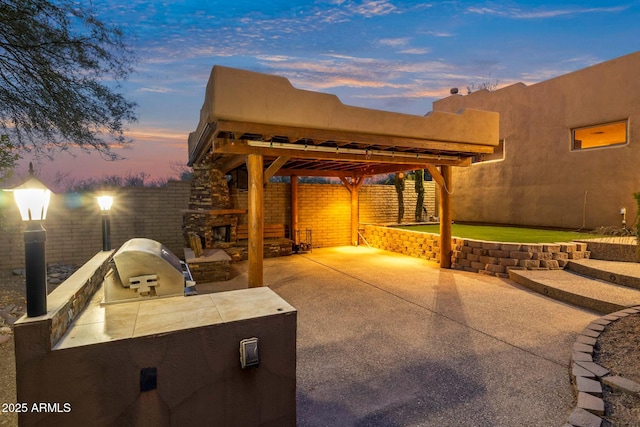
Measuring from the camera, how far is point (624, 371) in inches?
123

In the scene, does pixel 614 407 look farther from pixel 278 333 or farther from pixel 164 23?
pixel 164 23

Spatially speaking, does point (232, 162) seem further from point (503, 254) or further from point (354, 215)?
point (503, 254)

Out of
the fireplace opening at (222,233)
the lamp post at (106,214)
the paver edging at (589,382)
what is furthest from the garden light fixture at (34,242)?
the fireplace opening at (222,233)

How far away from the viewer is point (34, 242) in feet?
6.36

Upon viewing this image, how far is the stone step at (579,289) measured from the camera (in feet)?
16.9

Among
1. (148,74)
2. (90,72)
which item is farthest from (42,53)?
(148,74)

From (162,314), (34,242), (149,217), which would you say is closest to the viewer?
(34,242)

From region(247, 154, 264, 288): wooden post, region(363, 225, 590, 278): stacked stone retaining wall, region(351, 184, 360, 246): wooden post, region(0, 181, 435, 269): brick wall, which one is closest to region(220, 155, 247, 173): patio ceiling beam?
region(247, 154, 264, 288): wooden post

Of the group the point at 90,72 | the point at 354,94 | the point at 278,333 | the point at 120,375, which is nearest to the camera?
the point at 120,375

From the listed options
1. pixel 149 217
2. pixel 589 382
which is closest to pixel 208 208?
pixel 149 217

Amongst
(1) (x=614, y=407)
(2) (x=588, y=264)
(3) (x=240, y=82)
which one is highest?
(3) (x=240, y=82)

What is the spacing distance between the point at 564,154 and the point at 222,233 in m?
11.5

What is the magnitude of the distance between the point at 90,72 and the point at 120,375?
727 centimetres

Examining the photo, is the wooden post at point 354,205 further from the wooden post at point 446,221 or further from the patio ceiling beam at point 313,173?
the wooden post at point 446,221
